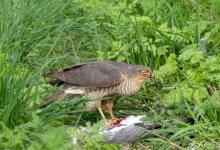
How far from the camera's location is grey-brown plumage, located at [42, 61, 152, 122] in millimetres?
7324

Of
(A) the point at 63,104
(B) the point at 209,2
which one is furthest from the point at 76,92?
(B) the point at 209,2

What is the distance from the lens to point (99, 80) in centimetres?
732

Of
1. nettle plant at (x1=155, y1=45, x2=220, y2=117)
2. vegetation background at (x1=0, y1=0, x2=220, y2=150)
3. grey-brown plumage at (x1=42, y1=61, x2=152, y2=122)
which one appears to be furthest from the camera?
grey-brown plumage at (x1=42, y1=61, x2=152, y2=122)

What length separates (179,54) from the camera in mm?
8430

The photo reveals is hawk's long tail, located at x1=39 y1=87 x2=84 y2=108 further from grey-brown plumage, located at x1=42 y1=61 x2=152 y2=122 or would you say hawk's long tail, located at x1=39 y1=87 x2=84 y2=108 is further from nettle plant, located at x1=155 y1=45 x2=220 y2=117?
nettle plant, located at x1=155 y1=45 x2=220 y2=117

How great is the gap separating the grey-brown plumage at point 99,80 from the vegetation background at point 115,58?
0.17m

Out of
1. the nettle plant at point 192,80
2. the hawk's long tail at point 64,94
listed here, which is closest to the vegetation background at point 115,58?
the nettle plant at point 192,80

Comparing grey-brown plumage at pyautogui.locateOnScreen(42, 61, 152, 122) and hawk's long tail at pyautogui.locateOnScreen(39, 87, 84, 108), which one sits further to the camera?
grey-brown plumage at pyautogui.locateOnScreen(42, 61, 152, 122)

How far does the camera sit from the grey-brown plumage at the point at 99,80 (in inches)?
288

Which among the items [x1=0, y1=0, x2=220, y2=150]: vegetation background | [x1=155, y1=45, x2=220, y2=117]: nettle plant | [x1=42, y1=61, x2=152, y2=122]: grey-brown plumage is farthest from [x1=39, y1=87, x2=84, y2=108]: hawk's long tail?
[x1=155, y1=45, x2=220, y2=117]: nettle plant

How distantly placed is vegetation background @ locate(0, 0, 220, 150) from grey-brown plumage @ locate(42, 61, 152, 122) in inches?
6.6

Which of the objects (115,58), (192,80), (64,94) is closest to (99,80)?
(64,94)

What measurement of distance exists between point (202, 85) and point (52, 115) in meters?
1.36

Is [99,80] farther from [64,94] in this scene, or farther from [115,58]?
A: [115,58]
